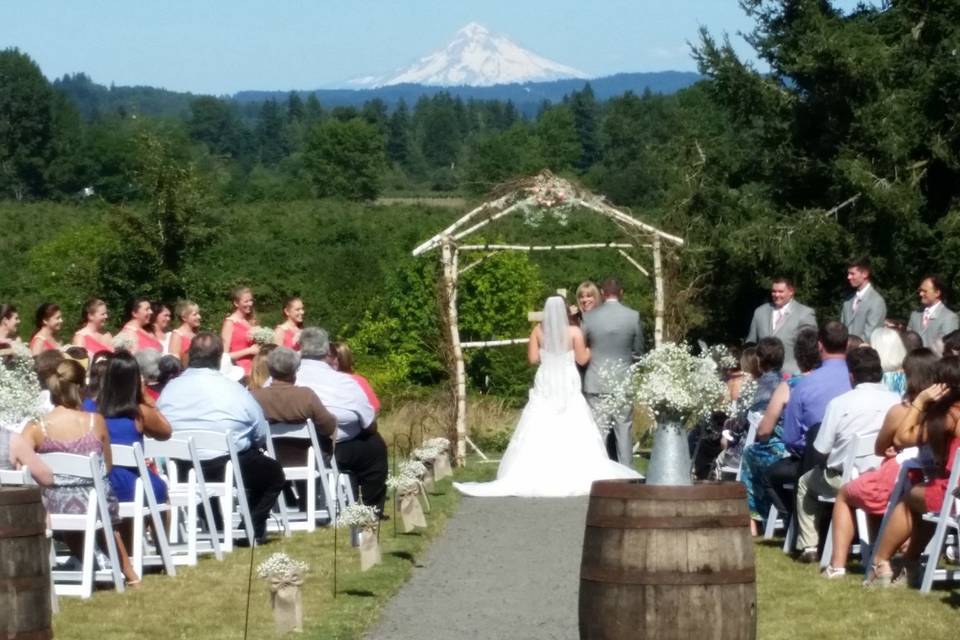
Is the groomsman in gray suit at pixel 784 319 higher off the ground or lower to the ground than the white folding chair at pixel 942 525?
higher

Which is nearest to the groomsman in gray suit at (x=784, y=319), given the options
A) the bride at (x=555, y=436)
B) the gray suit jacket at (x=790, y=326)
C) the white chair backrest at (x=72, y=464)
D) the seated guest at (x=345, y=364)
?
the gray suit jacket at (x=790, y=326)

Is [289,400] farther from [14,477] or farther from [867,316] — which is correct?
[867,316]

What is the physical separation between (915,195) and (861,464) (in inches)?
Answer: 683

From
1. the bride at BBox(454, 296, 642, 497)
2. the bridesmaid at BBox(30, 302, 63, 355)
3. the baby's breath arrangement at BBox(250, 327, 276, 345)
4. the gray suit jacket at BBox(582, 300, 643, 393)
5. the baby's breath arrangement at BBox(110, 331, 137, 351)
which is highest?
the bridesmaid at BBox(30, 302, 63, 355)

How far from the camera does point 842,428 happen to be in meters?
10.4

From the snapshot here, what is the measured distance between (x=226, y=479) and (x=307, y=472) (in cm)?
127

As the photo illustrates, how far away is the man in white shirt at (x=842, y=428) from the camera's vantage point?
1034 centimetres

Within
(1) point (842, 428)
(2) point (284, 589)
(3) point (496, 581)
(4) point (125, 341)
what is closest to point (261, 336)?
(4) point (125, 341)

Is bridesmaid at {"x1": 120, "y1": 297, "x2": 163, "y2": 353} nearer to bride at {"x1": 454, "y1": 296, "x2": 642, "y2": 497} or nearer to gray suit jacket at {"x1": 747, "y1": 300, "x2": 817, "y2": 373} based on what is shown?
bride at {"x1": 454, "y1": 296, "x2": 642, "y2": 497}

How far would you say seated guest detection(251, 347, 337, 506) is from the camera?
12742mm

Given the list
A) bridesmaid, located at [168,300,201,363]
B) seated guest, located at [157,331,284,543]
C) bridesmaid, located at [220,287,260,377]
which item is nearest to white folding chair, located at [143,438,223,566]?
seated guest, located at [157,331,284,543]

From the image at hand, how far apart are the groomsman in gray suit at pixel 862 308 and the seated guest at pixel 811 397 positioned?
13.5ft

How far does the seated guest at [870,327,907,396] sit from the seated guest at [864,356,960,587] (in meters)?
4.17

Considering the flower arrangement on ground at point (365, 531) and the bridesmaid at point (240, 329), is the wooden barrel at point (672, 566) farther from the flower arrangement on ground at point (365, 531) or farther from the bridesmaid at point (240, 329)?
the bridesmaid at point (240, 329)
